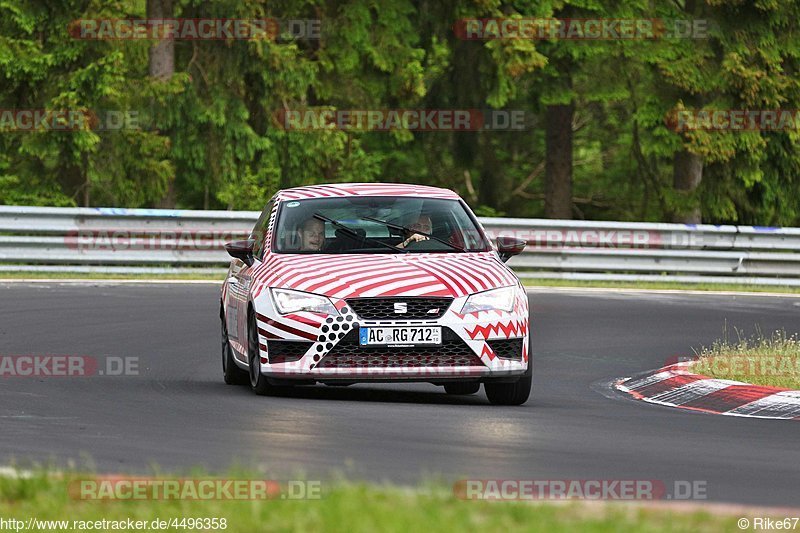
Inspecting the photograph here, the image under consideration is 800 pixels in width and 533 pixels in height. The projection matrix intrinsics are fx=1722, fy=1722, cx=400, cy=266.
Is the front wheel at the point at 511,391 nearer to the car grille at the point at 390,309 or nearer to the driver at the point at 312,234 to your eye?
the car grille at the point at 390,309

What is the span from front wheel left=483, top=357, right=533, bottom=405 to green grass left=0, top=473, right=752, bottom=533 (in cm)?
Result: 499

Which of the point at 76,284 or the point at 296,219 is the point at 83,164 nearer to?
the point at 76,284

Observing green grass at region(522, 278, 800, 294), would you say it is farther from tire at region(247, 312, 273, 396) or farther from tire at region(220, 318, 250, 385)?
tire at region(247, 312, 273, 396)

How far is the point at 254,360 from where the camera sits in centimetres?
1252

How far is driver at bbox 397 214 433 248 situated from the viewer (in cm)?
1322

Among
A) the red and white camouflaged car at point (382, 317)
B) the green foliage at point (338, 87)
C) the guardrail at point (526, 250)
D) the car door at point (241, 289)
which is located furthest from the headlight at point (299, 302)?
the green foliage at point (338, 87)

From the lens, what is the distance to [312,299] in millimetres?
11984

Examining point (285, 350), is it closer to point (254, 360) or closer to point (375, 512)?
point (254, 360)

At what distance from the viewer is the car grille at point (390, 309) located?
39.0 feet

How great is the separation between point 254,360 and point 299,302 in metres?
0.74

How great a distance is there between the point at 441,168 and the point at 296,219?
93.1 feet

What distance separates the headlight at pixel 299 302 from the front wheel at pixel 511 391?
1.43 metres

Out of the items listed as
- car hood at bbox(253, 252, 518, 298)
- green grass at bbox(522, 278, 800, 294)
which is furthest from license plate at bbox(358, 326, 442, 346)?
green grass at bbox(522, 278, 800, 294)

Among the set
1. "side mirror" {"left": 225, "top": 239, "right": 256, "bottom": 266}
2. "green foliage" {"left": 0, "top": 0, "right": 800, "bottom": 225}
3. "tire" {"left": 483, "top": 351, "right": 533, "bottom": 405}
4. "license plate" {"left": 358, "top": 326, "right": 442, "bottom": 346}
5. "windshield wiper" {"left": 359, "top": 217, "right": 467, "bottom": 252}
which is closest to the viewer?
"license plate" {"left": 358, "top": 326, "right": 442, "bottom": 346}
